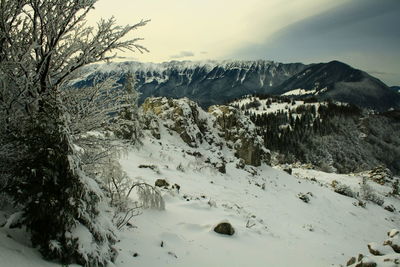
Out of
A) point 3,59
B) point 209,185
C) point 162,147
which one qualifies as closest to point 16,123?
point 3,59

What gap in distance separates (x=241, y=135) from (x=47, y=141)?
27.4 m

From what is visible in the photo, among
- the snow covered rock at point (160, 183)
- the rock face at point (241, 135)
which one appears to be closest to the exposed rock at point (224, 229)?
the snow covered rock at point (160, 183)

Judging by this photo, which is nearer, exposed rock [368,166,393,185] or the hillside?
exposed rock [368,166,393,185]

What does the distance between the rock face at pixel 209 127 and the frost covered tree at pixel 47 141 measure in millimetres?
21837

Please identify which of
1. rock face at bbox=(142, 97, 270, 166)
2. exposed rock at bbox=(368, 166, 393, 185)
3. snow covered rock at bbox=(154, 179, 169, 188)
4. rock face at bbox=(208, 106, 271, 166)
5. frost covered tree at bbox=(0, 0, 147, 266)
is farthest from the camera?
exposed rock at bbox=(368, 166, 393, 185)

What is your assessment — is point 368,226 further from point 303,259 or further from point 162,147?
point 162,147

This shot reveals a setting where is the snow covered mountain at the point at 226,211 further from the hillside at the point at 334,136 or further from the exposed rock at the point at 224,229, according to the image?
the hillside at the point at 334,136

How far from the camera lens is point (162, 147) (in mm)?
24938

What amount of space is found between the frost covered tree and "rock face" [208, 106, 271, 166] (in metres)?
25.2

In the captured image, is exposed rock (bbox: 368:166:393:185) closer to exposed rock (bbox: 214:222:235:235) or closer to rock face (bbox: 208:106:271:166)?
rock face (bbox: 208:106:271:166)

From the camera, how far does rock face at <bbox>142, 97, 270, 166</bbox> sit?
29.3 meters

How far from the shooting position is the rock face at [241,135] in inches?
1188

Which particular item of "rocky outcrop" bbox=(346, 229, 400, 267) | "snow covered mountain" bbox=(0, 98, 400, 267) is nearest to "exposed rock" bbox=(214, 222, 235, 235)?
"snow covered mountain" bbox=(0, 98, 400, 267)

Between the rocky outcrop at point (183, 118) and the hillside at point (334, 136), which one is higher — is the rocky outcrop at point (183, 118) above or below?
above
